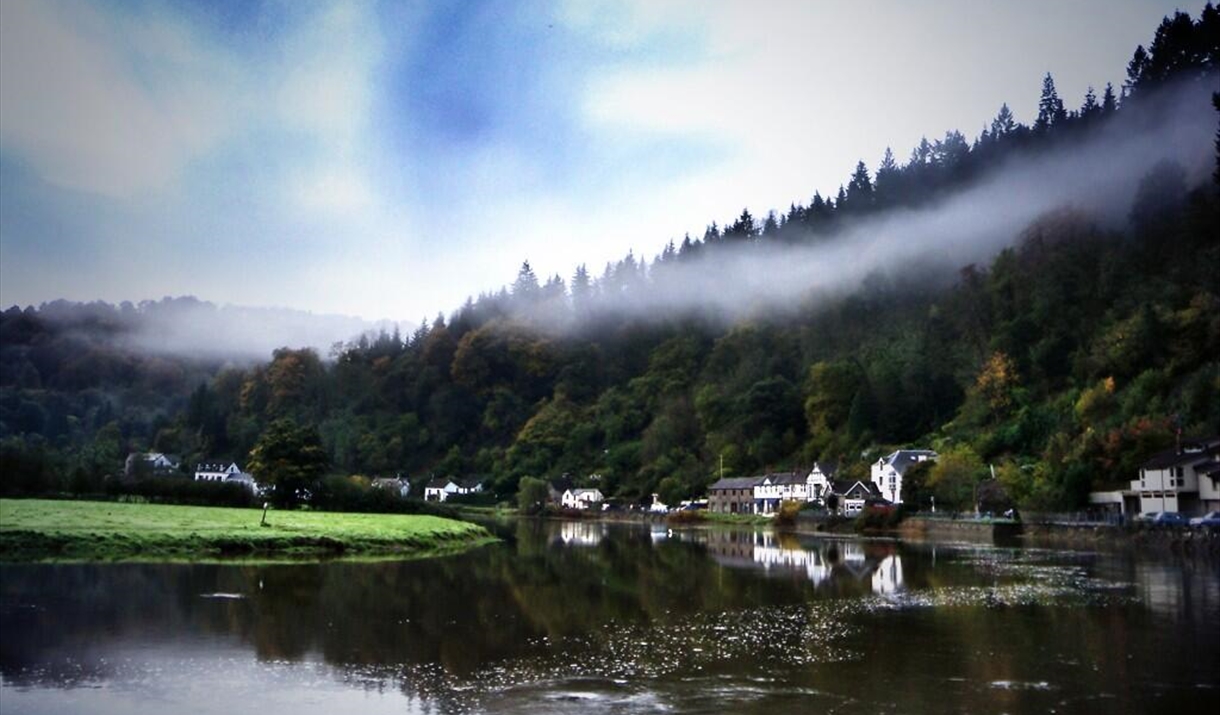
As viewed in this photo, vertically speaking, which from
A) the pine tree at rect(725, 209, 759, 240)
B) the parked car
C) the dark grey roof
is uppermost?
the pine tree at rect(725, 209, 759, 240)

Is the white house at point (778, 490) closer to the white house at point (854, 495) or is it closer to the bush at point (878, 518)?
the white house at point (854, 495)

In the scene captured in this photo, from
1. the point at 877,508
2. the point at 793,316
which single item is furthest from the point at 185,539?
the point at 793,316

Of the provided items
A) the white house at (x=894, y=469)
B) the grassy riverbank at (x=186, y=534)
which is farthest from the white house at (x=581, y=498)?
the grassy riverbank at (x=186, y=534)

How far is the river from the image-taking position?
13664 millimetres

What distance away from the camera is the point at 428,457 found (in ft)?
432

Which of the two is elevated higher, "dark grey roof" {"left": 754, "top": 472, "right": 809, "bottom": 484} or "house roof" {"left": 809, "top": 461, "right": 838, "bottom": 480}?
"house roof" {"left": 809, "top": 461, "right": 838, "bottom": 480}

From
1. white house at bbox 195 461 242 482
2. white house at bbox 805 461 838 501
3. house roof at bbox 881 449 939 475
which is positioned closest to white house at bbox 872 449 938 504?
house roof at bbox 881 449 939 475

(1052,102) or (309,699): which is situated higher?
(1052,102)

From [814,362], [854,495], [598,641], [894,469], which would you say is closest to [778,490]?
[854,495]

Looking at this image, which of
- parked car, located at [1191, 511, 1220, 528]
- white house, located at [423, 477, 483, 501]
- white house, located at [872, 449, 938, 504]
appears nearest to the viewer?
parked car, located at [1191, 511, 1220, 528]

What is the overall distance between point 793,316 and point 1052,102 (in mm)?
37917

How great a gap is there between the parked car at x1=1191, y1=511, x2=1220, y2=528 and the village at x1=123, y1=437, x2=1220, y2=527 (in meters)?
0.05

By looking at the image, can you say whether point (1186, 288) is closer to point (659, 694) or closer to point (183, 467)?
point (659, 694)

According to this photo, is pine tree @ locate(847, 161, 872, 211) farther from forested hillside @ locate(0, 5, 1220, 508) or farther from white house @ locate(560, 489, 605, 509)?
white house @ locate(560, 489, 605, 509)
